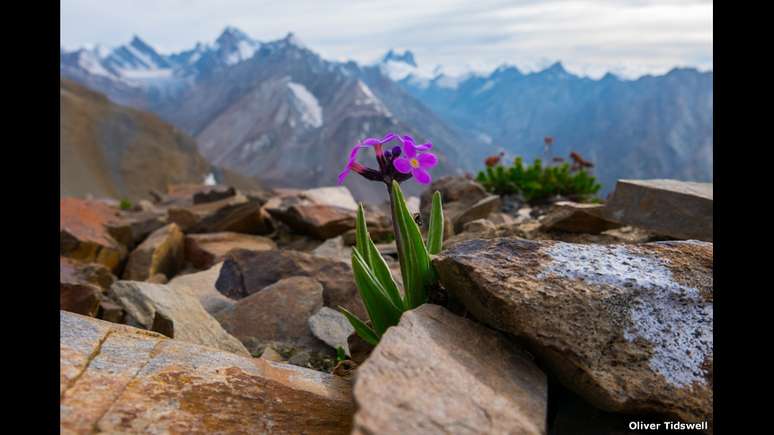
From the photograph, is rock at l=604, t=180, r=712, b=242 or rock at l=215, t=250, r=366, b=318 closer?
rock at l=604, t=180, r=712, b=242

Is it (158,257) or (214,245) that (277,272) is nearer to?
(158,257)

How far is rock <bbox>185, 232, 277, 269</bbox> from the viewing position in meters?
8.68

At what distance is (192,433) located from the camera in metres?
2.34

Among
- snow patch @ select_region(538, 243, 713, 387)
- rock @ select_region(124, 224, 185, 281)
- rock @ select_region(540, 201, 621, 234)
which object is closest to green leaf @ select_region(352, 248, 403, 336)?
snow patch @ select_region(538, 243, 713, 387)

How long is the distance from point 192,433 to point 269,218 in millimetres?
8128

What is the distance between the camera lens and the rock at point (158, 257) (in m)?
8.16

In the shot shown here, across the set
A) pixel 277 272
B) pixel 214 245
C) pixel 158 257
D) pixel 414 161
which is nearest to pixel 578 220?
pixel 277 272

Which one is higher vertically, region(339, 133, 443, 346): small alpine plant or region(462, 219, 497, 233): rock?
region(339, 133, 443, 346): small alpine plant

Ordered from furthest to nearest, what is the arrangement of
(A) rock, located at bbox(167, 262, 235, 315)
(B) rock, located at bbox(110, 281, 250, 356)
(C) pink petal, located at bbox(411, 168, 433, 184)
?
1. (A) rock, located at bbox(167, 262, 235, 315)
2. (B) rock, located at bbox(110, 281, 250, 356)
3. (C) pink petal, located at bbox(411, 168, 433, 184)

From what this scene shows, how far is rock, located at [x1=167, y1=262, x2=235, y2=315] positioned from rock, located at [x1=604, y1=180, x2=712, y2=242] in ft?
13.6

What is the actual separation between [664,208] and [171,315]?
15.1 feet

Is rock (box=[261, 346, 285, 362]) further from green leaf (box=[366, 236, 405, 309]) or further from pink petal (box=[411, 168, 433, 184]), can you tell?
pink petal (box=[411, 168, 433, 184])

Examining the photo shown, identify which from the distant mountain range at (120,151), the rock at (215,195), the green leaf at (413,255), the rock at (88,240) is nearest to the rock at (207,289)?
the rock at (88,240)
